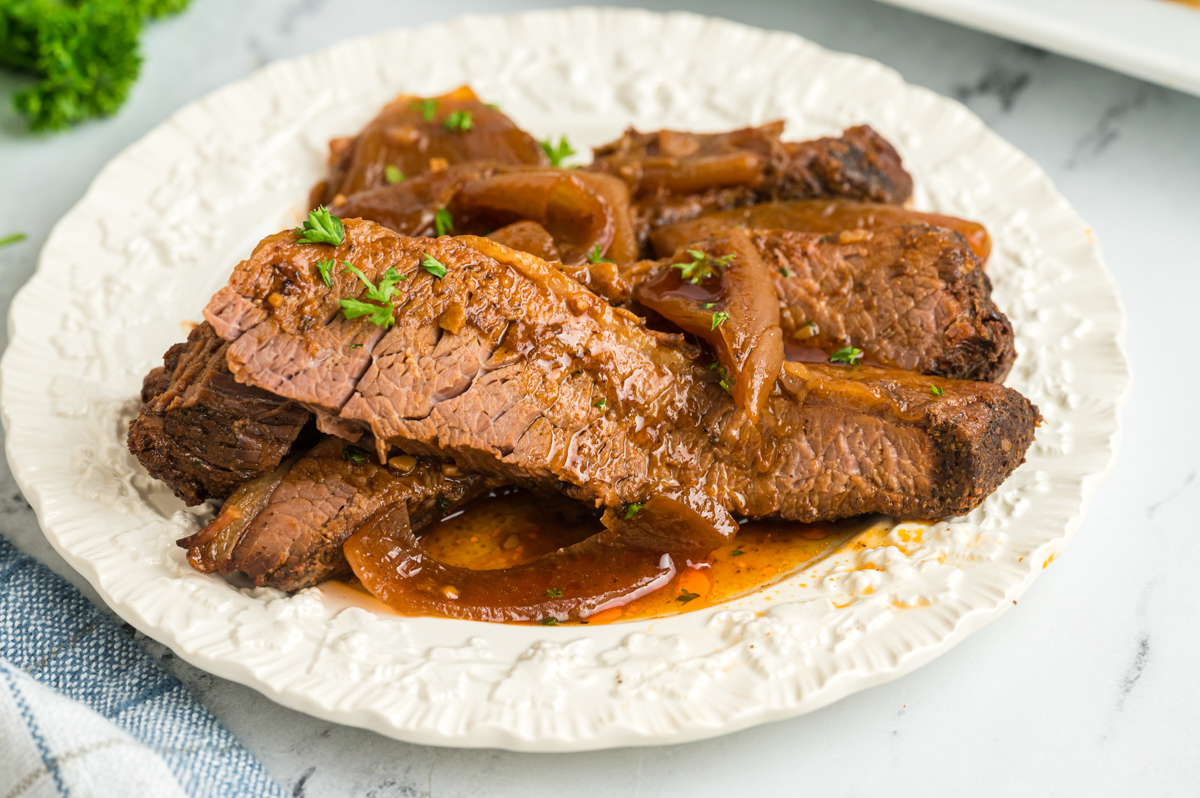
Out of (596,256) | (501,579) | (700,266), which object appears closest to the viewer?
(501,579)

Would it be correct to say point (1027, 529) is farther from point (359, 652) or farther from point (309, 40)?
point (309, 40)

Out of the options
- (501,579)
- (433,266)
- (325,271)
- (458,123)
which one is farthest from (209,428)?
(458,123)

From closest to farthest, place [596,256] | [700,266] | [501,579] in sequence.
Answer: [501,579] < [700,266] < [596,256]

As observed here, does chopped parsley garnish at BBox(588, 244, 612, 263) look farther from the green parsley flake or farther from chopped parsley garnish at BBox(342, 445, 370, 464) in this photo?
chopped parsley garnish at BBox(342, 445, 370, 464)

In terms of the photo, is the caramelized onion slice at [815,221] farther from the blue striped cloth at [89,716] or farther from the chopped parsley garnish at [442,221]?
the blue striped cloth at [89,716]

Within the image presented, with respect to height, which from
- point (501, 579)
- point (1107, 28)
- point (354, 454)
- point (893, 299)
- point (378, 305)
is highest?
point (1107, 28)

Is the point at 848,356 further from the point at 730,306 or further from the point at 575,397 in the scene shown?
the point at 575,397
